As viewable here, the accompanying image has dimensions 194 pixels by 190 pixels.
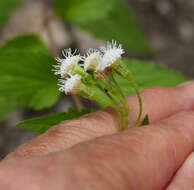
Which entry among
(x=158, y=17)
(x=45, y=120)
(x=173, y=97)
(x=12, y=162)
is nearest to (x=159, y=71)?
(x=173, y=97)

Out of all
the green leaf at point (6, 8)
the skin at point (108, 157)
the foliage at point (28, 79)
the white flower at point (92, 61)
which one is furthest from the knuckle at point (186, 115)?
the green leaf at point (6, 8)

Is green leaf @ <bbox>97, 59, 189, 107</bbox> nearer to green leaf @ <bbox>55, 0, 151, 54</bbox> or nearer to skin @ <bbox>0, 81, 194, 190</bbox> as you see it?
skin @ <bbox>0, 81, 194, 190</bbox>

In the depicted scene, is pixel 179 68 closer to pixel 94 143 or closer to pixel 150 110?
pixel 150 110

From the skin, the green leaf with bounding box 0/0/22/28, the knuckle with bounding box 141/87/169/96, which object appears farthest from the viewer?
the green leaf with bounding box 0/0/22/28

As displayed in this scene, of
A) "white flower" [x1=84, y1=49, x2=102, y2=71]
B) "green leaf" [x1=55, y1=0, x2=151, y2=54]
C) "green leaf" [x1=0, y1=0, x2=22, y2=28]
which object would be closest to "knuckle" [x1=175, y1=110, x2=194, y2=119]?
"white flower" [x1=84, y1=49, x2=102, y2=71]

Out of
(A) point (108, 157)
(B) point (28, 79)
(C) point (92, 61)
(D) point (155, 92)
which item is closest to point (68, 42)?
(B) point (28, 79)
